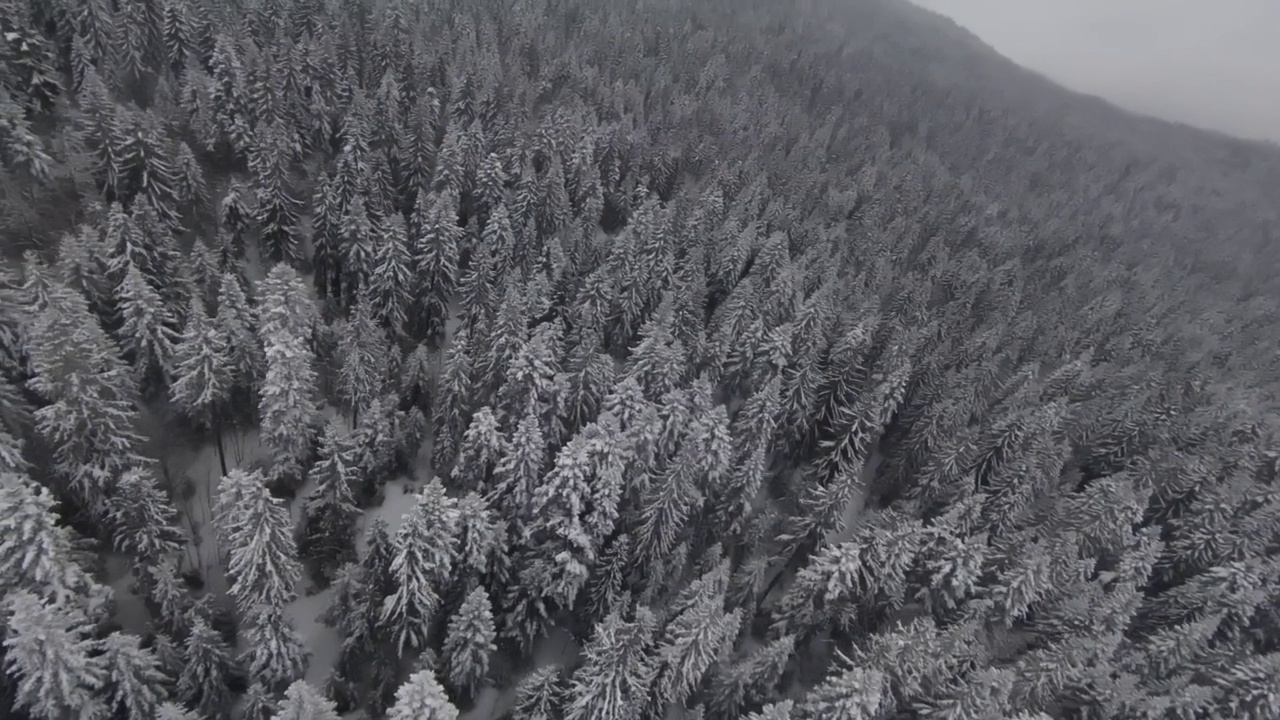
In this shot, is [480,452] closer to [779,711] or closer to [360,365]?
[360,365]

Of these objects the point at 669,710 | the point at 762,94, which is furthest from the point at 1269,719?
the point at 762,94

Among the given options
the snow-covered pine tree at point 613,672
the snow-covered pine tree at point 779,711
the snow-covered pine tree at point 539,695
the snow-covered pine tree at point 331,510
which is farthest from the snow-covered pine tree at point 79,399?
the snow-covered pine tree at point 779,711

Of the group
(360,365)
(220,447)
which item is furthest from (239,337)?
(220,447)

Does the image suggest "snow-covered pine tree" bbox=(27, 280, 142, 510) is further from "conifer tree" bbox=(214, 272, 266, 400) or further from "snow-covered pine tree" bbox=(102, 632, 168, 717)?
"snow-covered pine tree" bbox=(102, 632, 168, 717)

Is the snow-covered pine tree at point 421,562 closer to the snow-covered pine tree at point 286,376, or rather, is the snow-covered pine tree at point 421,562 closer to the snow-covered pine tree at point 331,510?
the snow-covered pine tree at point 331,510

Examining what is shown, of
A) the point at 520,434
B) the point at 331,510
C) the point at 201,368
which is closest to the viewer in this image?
the point at 201,368

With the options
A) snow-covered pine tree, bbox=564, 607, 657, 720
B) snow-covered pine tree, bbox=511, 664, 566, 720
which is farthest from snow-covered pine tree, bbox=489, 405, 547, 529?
snow-covered pine tree, bbox=564, 607, 657, 720
